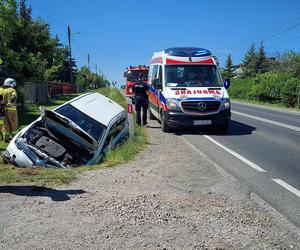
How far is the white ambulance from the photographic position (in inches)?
517

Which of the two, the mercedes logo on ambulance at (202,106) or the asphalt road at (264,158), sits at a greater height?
the mercedes logo on ambulance at (202,106)

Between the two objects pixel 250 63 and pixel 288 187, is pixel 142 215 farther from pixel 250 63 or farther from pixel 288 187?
pixel 250 63

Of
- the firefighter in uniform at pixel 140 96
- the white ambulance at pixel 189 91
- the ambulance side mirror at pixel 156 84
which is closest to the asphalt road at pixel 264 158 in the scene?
the white ambulance at pixel 189 91

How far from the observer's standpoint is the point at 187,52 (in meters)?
14.7

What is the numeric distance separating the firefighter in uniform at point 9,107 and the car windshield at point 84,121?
2947 mm

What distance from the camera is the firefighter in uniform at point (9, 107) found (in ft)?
40.5

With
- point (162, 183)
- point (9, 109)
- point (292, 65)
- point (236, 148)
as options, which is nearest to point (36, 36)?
point (9, 109)

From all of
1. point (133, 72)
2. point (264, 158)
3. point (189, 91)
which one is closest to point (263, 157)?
point (264, 158)

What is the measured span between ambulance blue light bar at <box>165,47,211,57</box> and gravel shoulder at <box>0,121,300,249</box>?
7.70 meters

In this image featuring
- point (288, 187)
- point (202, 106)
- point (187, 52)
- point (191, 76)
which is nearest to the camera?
point (288, 187)

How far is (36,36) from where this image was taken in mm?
37188

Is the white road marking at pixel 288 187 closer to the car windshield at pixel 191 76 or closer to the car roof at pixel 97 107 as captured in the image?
the car roof at pixel 97 107

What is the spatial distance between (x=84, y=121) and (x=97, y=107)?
114cm

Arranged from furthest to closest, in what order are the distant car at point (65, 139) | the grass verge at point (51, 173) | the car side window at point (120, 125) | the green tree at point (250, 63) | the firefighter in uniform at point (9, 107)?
the green tree at point (250, 63)
the firefighter in uniform at point (9, 107)
the car side window at point (120, 125)
the distant car at point (65, 139)
the grass verge at point (51, 173)
